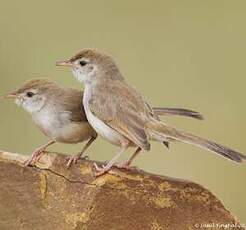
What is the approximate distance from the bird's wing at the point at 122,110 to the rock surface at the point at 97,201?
0.30 m

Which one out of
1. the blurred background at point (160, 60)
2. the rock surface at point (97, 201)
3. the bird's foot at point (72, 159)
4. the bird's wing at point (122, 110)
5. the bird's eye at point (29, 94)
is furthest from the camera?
the blurred background at point (160, 60)

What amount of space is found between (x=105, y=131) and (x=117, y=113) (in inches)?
6.1

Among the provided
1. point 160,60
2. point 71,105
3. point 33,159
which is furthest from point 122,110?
point 160,60

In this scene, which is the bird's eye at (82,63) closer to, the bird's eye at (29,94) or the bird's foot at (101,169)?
the bird's eye at (29,94)

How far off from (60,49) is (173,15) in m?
1.27

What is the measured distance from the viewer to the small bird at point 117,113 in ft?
23.4

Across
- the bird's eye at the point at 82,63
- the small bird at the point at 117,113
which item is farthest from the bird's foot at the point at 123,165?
the bird's eye at the point at 82,63

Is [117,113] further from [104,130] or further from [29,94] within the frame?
[29,94]

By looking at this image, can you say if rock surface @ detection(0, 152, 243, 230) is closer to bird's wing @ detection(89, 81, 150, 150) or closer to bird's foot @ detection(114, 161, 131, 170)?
bird's foot @ detection(114, 161, 131, 170)

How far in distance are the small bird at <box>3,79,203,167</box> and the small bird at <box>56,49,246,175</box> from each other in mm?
171

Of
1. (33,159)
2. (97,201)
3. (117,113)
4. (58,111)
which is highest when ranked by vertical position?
(117,113)

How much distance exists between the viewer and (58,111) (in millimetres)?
7746

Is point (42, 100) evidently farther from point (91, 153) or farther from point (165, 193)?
point (91, 153)

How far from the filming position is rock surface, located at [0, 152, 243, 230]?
691cm
